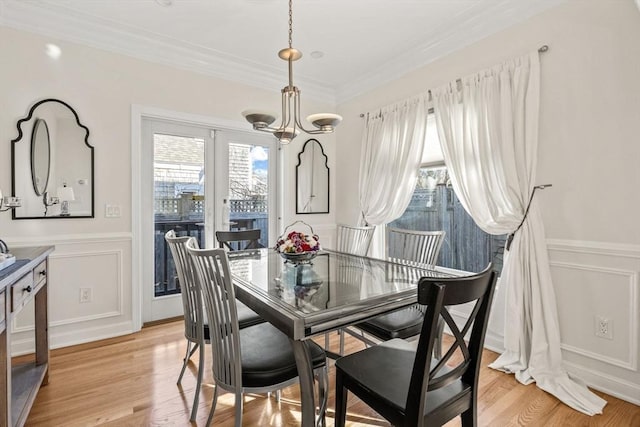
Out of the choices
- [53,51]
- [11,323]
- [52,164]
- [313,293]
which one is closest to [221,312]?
[313,293]

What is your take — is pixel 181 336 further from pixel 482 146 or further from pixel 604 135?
pixel 604 135

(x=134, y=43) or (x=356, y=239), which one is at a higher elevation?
(x=134, y=43)

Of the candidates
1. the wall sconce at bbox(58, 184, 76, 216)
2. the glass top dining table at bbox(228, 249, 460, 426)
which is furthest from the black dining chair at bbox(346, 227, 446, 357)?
the wall sconce at bbox(58, 184, 76, 216)

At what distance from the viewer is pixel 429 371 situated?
1.09m

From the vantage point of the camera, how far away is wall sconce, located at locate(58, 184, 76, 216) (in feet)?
8.74

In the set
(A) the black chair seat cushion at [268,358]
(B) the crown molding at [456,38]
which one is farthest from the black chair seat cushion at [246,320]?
(B) the crown molding at [456,38]

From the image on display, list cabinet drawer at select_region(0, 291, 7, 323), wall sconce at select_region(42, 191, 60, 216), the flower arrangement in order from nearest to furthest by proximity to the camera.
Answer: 1. cabinet drawer at select_region(0, 291, 7, 323)
2. the flower arrangement
3. wall sconce at select_region(42, 191, 60, 216)

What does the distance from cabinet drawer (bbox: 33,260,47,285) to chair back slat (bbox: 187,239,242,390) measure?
1.11m

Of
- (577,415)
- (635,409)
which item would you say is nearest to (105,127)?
(577,415)

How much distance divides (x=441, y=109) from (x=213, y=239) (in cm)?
269

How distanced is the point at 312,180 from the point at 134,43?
2.34m

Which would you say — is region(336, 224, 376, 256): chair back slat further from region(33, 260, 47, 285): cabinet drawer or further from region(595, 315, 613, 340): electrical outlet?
region(33, 260, 47, 285): cabinet drawer

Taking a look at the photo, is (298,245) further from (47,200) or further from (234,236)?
(47,200)

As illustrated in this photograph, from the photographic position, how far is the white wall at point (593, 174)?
6.36 feet
